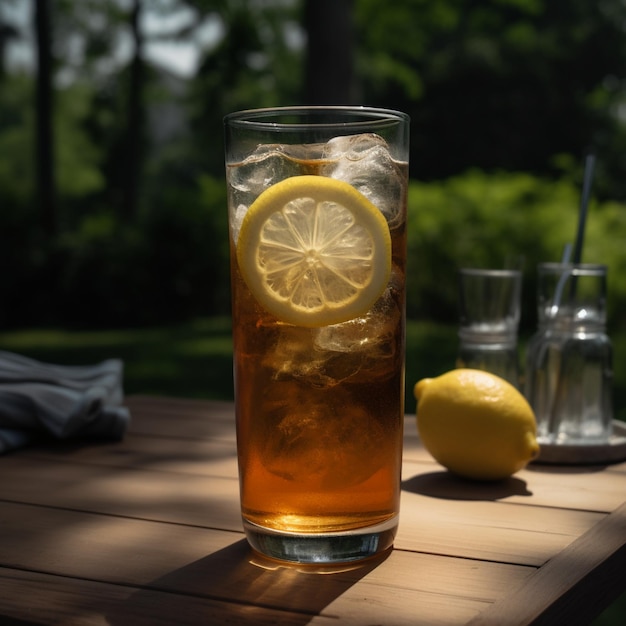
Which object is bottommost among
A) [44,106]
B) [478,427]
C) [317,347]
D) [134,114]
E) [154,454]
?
[154,454]

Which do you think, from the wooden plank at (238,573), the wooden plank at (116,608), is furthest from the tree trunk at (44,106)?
the wooden plank at (116,608)

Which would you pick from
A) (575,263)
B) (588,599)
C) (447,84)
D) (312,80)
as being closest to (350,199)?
(588,599)

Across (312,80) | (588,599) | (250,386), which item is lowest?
(588,599)

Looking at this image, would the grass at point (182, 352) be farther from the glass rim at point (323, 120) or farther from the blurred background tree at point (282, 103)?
the glass rim at point (323, 120)

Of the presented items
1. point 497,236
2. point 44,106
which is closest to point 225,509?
point 497,236

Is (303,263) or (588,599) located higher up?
(303,263)

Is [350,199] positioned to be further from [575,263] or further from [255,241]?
[575,263]

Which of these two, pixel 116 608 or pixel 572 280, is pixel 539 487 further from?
pixel 116 608
